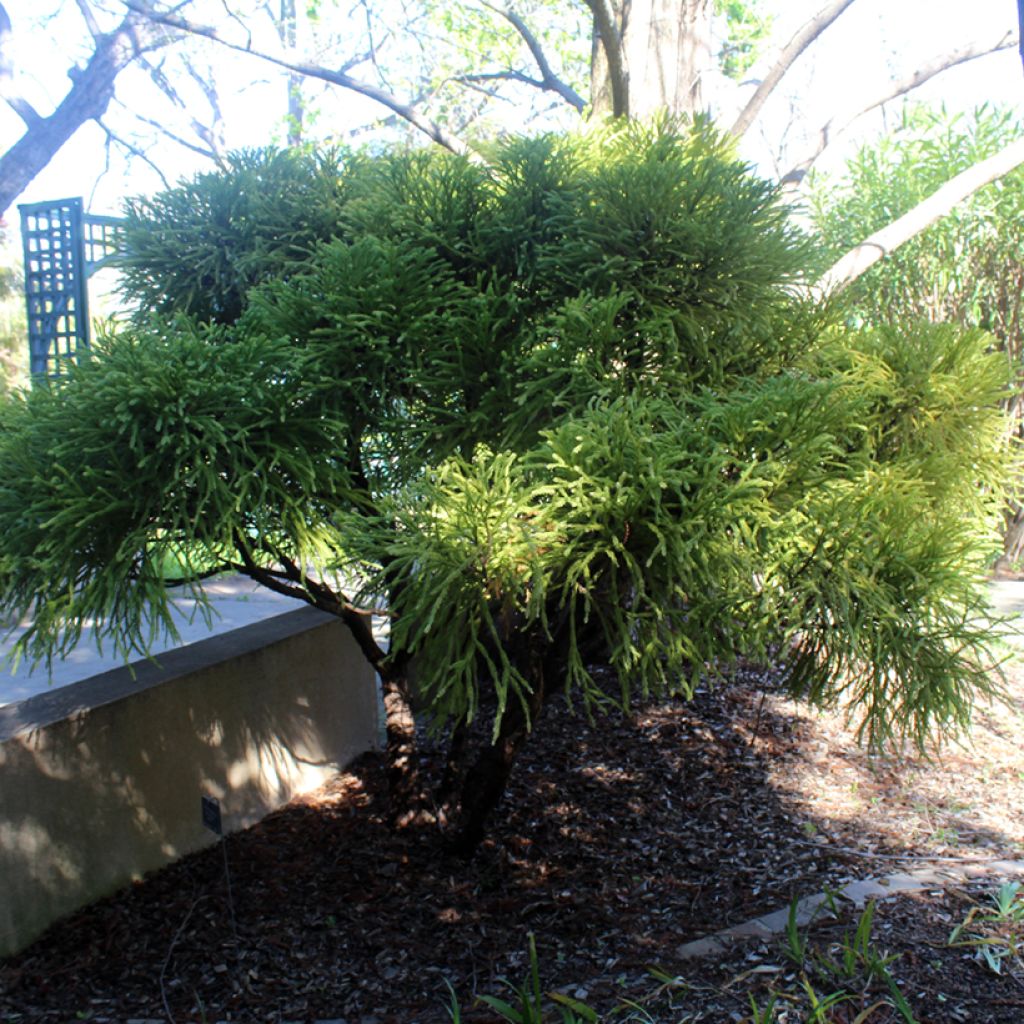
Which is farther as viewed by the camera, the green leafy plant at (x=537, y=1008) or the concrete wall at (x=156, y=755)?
the concrete wall at (x=156, y=755)

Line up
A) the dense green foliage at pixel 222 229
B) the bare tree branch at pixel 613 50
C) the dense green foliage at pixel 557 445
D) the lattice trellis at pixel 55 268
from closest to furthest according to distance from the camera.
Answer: the dense green foliage at pixel 557 445, the dense green foliage at pixel 222 229, the bare tree branch at pixel 613 50, the lattice trellis at pixel 55 268

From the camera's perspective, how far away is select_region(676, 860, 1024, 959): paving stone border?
3.01m

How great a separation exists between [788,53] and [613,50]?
142 centimetres

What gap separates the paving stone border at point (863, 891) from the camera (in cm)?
301

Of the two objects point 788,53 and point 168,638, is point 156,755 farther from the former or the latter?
point 788,53

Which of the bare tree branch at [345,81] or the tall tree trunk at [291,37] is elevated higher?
the tall tree trunk at [291,37]

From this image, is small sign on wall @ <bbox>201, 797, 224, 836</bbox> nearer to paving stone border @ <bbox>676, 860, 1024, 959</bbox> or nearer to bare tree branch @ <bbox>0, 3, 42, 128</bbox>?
paving stone border @ <bbox>676, 860, 1024, 959</bbox>

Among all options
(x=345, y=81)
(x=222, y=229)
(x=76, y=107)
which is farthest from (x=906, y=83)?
(x=76, y=107)

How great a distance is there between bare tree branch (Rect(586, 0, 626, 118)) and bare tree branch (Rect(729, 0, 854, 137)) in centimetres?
86

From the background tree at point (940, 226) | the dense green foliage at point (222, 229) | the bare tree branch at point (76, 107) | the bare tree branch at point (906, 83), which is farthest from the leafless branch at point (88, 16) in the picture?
the dense green foliage at point (222, 229)

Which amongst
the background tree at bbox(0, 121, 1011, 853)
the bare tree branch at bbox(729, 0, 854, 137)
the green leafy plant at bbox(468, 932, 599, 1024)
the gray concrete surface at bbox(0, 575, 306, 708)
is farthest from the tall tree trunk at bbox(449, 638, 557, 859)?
the bare tree branch at bbox(729, 0, 854, 137)

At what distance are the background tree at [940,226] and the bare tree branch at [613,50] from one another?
335 cm

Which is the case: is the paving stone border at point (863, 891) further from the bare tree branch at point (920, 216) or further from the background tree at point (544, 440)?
the bare tree branch at point (920, 216)

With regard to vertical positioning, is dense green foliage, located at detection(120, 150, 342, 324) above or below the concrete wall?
above
